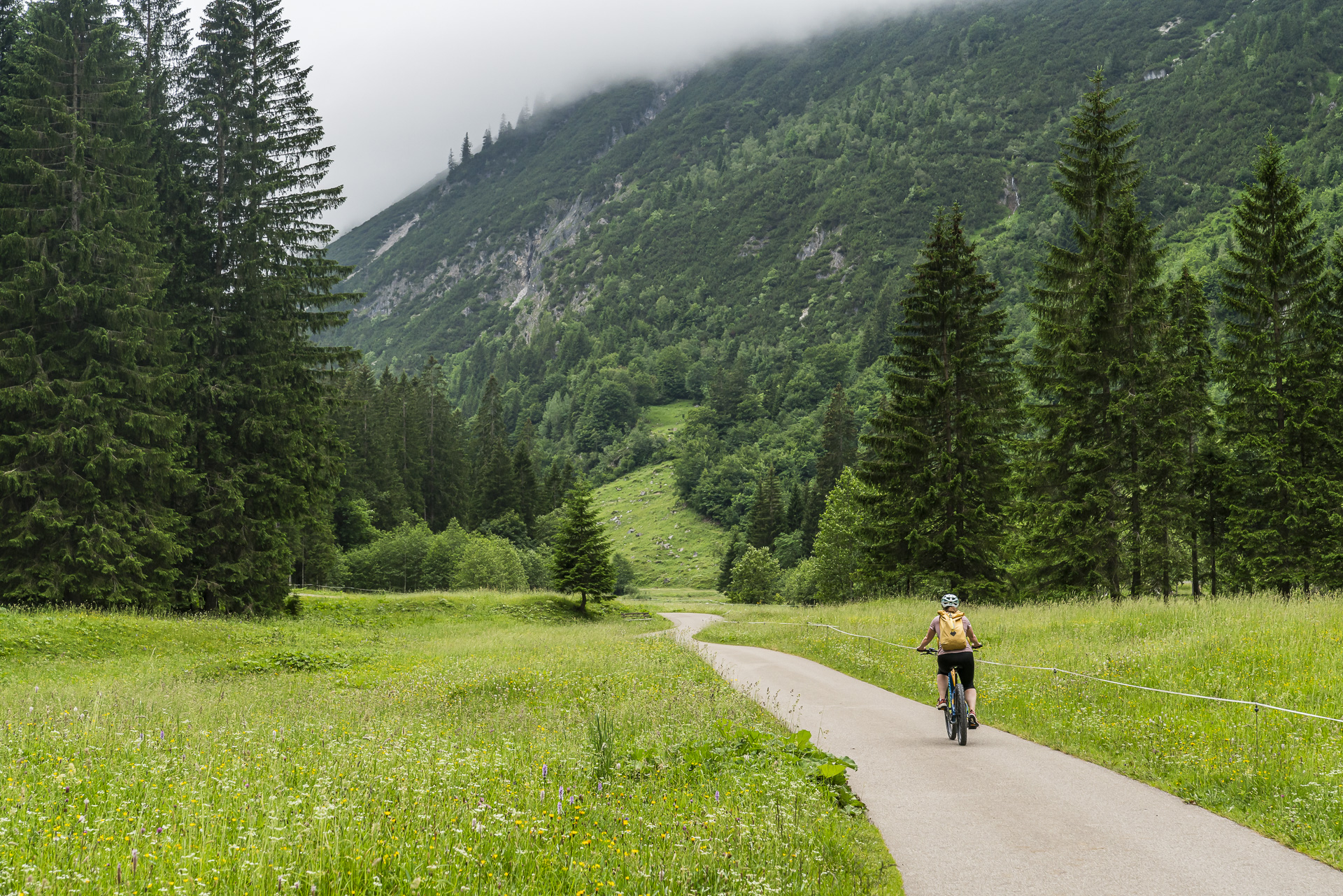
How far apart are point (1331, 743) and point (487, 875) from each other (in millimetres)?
8882

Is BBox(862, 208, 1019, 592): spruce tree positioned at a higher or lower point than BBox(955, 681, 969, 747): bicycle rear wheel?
higher

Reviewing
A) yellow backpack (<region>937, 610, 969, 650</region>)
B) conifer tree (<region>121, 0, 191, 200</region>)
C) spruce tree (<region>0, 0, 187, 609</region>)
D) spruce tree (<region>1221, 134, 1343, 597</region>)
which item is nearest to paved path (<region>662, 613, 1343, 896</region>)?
yellow backpack (<region>937, 610, 969, 650</region>)

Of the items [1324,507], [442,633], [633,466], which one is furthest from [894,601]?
[633,466]

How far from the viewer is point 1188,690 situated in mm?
11422

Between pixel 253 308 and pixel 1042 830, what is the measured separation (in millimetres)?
31266

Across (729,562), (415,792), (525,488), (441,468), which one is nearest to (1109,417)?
(415,792)

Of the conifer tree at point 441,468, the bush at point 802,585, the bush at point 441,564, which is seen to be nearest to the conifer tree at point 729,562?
the bush at point 802,585

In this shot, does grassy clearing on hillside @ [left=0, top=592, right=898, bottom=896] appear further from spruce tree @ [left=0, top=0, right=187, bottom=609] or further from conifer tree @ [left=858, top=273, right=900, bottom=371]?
conifer tree @ [left=858, top=273, right=900, bottom=371]

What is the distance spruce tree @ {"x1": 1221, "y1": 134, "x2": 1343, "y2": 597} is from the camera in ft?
87.0

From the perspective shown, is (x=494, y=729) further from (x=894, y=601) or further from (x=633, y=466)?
(x=633, y=466)

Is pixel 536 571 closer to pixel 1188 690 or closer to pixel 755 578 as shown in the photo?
pixel 755 578

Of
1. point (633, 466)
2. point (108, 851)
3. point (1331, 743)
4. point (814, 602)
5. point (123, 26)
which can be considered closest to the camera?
point (108, 851)

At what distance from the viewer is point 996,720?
12.3 m

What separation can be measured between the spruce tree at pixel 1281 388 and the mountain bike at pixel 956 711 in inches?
891
